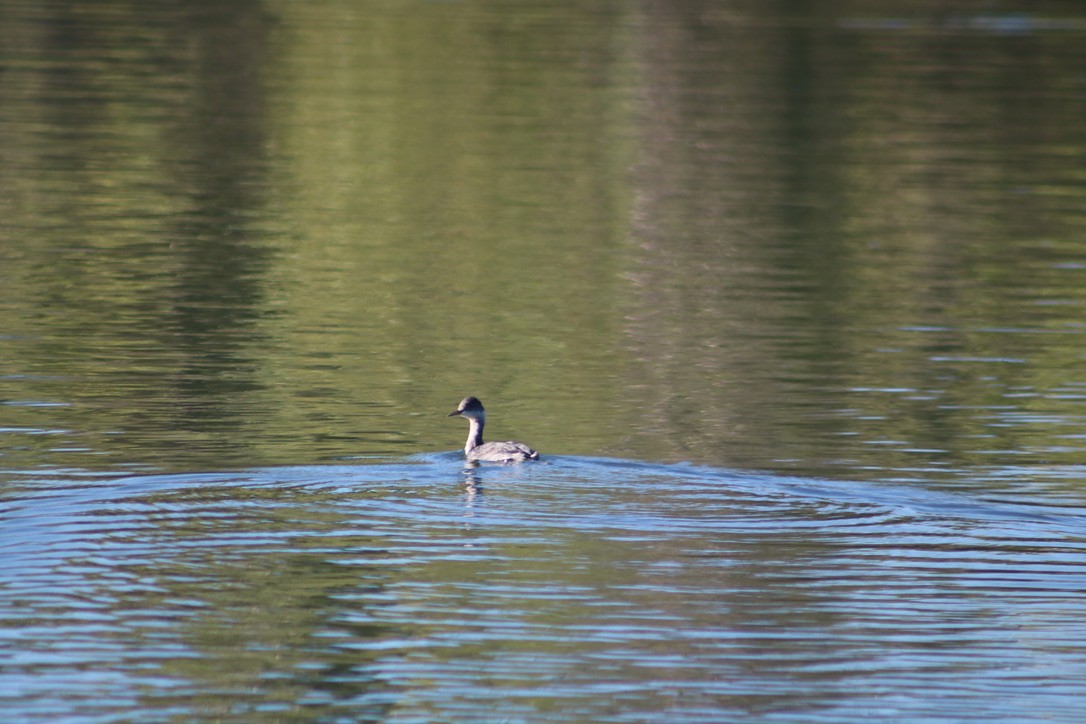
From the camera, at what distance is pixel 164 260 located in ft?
84.9

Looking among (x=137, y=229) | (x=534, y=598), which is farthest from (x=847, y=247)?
(x=534, y=598)

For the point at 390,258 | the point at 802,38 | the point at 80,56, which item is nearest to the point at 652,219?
the point at 390,258

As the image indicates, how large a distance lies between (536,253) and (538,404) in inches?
355

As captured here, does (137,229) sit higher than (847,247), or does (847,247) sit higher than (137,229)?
(137,229)

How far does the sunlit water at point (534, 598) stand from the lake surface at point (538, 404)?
0.12 feet

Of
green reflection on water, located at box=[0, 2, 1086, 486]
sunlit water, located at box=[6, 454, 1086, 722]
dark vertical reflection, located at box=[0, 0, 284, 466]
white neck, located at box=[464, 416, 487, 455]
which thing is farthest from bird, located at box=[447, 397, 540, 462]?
dark vertical reflection, located at box=[0, 0, 284, 466]

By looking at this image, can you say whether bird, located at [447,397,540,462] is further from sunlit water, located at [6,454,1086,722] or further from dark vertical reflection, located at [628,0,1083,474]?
dark vertical reflection, located at [628,0,1083,474]

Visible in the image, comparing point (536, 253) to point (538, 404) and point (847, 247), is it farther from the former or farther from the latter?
point (538, 404)

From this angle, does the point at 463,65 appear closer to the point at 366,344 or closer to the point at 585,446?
the point at 366,344

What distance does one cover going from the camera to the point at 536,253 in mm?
27750

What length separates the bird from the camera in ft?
51.5

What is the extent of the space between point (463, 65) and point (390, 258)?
84.5 ft

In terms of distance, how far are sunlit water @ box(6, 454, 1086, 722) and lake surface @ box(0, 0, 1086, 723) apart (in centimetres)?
4

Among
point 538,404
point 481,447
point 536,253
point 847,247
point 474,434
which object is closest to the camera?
point 481,447
